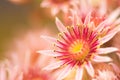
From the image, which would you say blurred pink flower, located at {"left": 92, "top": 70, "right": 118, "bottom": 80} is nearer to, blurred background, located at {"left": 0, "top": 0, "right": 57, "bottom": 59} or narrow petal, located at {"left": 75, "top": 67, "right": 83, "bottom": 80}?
narrow petal, located at {"left": 75, "top": 67, "right": 83, "bottom": 80}

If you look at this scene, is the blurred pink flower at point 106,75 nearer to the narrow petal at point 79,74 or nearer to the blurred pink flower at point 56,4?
the narrow petal at point 79,74

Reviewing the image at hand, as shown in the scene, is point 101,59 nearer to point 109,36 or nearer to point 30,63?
point 109,36

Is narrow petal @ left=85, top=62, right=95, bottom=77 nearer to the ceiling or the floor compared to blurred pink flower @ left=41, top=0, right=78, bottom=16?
nearer to the floor

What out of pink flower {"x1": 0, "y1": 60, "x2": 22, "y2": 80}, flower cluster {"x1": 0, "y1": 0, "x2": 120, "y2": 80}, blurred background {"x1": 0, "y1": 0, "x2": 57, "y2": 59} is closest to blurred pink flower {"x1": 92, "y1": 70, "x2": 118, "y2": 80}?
flower cluster {"x1": 0, "y1": 0, "x2": 120, "y2": 80}

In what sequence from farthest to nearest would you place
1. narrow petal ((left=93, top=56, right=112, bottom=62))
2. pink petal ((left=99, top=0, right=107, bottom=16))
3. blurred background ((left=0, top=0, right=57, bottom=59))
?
blurred background ((left=0, top=0, right=57, bottom=59))
pink petal ((left=99, top=0, right=107, bottom=16))
narrow petal ((left=93, top=56, right=112, bottom=62))

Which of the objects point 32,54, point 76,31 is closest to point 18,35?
point 32,54

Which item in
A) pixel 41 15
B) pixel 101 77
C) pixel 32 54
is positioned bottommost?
pixel 101 77

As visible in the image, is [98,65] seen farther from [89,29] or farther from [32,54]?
[32,54]

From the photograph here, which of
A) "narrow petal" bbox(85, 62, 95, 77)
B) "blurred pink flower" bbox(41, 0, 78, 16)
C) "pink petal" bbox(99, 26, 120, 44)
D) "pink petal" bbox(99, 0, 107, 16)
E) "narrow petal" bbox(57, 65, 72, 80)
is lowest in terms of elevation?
"narrow petal" bbox(85, 62, 95, 77)

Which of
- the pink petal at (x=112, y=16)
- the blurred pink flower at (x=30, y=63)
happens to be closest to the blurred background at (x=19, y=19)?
the blurred pink flower at (x=30, y=63)
